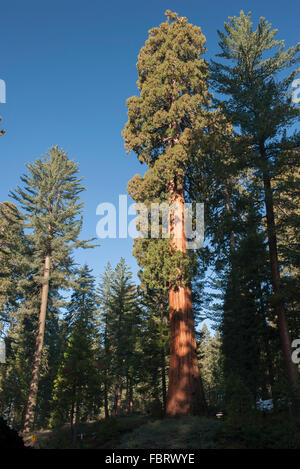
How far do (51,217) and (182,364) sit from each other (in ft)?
48.0

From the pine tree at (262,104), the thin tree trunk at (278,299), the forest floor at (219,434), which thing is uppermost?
the pine tree at (262,104)

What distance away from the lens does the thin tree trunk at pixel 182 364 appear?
36.8 ft

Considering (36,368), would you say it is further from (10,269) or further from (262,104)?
(262,104)

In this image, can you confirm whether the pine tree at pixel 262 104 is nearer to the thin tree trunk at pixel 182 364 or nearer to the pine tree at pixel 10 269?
the thin tree trunk at pixel 182 364

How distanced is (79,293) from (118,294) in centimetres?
551

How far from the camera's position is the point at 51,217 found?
22406 millimetres

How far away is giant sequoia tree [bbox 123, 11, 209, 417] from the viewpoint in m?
11.9

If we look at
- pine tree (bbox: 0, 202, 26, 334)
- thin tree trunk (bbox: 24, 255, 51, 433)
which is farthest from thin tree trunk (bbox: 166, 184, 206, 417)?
pine tree (bbox: 0, 202, 26, 334)

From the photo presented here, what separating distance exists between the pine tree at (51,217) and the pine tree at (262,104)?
1396 cm

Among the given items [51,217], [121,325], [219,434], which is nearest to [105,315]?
[121,325]

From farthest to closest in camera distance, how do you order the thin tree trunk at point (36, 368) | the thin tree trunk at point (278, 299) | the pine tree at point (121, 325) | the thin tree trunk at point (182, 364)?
the pine tree at point (121, 325)
the thin tree trunk at point (36, 368)
the thin tree trunk at point (182, 364)
the thin tree trunk at point (278, 299)

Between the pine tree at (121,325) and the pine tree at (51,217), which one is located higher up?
the pine tree at (51,217)

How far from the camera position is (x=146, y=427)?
10156mm

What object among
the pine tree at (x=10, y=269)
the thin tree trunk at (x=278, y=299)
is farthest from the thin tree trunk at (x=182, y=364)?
the pine tree at (x=10, y=269)
